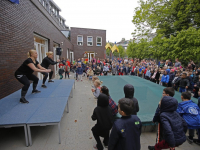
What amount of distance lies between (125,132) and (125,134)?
3cm

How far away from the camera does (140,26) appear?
63.5ft

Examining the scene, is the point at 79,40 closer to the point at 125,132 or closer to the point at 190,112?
the point at 190,112

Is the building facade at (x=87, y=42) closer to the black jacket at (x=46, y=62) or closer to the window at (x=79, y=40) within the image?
the window at (x=79, y=40)

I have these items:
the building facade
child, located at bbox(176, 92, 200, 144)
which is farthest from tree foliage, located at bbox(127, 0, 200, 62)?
child, located at bbox(176, 92, 200, 144)

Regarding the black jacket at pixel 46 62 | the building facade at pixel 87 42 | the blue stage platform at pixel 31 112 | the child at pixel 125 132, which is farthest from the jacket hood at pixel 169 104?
the building facade at pixel 87 42

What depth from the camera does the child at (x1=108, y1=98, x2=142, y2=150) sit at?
157 cm

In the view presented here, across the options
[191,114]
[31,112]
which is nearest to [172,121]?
[191,114]

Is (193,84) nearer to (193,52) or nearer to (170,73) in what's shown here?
(170,73)

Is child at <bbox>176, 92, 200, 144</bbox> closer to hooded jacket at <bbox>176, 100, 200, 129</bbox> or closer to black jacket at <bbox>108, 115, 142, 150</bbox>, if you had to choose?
hooded jacket at <bbox>176, 100, 200, 129</bbox>

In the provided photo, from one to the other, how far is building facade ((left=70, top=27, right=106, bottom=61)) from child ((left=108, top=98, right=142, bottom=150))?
20853 mm

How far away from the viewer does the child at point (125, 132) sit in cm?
157

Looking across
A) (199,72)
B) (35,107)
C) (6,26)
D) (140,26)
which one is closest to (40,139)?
(35,107)

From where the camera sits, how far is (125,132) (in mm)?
1574

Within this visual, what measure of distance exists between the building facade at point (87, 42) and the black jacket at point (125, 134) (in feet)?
68.5
